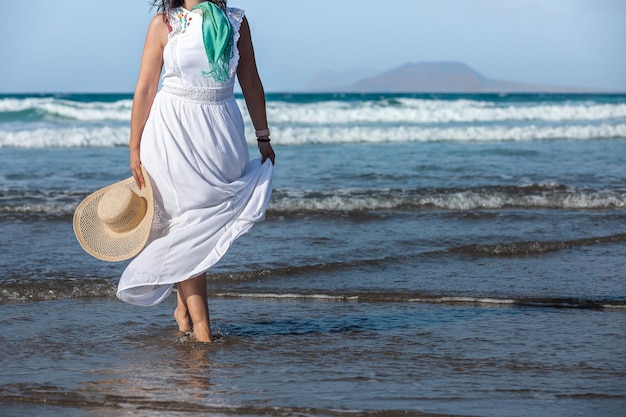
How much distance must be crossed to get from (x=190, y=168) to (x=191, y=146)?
101 millimetres

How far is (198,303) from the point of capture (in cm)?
406

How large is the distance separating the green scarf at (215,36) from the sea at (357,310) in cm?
133

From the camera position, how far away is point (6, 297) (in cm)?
518

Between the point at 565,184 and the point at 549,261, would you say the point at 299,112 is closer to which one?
the point at 565,184

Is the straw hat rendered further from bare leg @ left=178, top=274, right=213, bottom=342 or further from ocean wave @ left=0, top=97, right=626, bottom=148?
ocean wave @ left=0, top=97, right=626, bottom=148

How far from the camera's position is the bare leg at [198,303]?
4047mm

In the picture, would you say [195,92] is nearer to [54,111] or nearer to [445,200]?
[445,200]

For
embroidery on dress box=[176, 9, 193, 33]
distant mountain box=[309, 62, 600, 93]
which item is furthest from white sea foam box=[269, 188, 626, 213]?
distant mountain box=[309, 62, 600, 93]

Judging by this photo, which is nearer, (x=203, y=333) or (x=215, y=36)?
(x=215, y=36)

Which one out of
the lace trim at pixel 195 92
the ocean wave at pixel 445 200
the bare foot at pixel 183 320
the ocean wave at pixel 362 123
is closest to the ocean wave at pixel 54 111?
the ocean wave at pixel 362 123

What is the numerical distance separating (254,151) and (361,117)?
38.2 feet

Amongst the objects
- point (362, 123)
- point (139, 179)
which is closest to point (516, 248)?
point (139, 179)

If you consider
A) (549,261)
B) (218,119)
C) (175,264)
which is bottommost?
(549,261)

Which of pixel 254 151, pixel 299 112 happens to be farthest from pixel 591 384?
pixel 299 112
